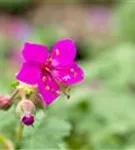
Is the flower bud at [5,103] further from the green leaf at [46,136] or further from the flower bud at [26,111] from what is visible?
the green leaf at [46,136]

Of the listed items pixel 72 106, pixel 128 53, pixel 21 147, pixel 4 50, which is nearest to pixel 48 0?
pixel 4 50

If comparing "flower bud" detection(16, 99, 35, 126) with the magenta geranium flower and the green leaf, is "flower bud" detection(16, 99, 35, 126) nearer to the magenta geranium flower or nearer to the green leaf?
the magenta geranium flower

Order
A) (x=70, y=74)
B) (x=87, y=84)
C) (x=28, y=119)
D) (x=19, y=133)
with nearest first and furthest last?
1. (x=28, y=119)
2. (x=70, y=74)
3. (x=19, y=133)
4. (x=87, y=84)

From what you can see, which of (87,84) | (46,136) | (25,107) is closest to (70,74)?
(25,107)

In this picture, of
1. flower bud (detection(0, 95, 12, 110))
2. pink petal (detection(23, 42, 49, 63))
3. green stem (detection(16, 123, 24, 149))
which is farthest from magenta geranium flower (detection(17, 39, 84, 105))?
green stem (detection(16, 123, 24, 149))

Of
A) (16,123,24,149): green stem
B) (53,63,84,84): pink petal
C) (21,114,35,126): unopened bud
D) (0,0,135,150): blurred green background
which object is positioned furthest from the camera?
(0,0,135,150): blurred green background

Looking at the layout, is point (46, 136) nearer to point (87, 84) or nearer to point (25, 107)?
point (25, 107)

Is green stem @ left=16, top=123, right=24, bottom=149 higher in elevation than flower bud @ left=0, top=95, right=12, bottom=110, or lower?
lower

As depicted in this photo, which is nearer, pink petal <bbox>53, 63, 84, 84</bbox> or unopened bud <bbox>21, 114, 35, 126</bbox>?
unopened bud <bbox>21, 114, 35, 126</bbox>
